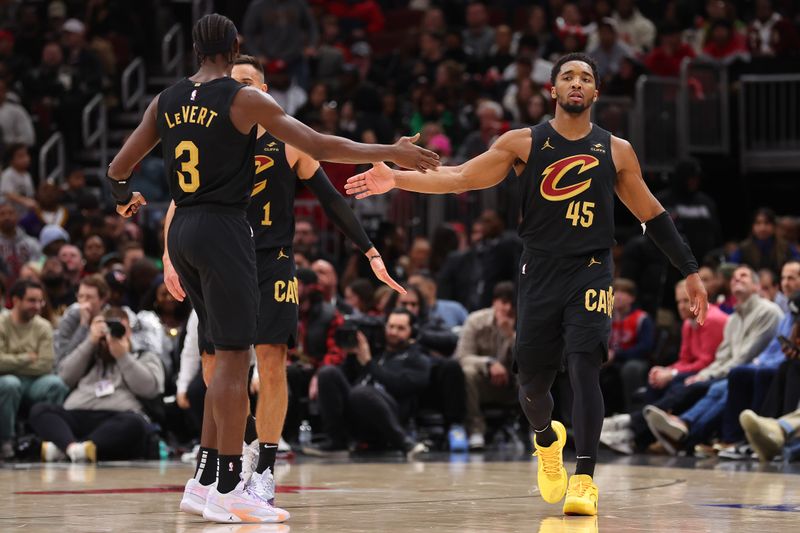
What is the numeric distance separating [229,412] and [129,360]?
5.42 m

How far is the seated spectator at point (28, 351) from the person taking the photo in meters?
12.1

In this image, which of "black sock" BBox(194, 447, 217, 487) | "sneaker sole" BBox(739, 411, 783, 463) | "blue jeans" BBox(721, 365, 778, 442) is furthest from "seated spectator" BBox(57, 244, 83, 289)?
"black sock" BBox(194, 447, 217, 487)

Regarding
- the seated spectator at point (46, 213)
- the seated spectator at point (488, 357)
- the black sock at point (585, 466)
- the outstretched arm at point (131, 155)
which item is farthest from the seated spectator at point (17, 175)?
the black sock at point (585, 466)

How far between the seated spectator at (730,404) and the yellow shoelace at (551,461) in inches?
165

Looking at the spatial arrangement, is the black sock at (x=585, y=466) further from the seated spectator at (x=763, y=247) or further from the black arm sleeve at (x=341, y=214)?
the seated spectator at (x=763, y=247)

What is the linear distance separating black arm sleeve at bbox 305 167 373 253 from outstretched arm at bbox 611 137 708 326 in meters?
1.34

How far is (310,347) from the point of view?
42.0ft

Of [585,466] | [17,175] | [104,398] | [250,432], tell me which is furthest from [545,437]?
[17,175]

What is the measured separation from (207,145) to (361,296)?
7.63 meters

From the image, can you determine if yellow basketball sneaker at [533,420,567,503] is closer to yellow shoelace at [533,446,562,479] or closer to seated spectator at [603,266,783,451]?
yellow shoelace at [533,446,562,479]

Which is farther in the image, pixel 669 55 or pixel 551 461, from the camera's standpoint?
pixel 669 55

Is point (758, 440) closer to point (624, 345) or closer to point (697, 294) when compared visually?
point (624, 345)

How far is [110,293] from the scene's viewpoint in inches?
507

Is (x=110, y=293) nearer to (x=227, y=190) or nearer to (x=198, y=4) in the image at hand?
(x=227, y=190)
